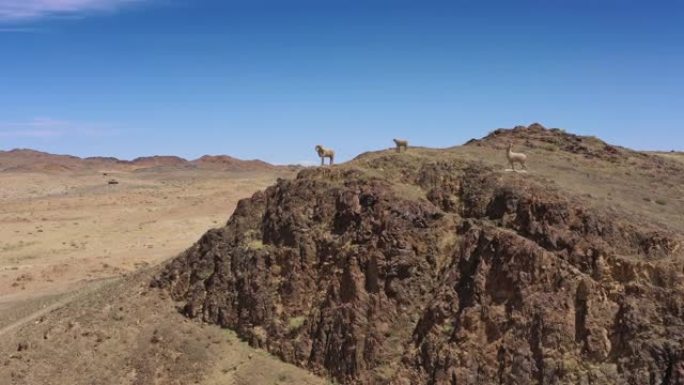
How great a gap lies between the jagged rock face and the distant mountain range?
333ft

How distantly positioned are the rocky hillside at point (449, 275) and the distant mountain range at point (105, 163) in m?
101

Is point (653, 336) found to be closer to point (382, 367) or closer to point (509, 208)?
point (509, 208)

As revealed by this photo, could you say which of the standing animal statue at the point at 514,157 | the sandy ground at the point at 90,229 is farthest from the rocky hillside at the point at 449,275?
the sandy ground at the point at 90,229

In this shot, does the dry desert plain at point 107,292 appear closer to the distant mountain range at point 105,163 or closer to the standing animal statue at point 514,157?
the standing animal statue at point 514,157

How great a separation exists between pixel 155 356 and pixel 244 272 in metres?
3.39

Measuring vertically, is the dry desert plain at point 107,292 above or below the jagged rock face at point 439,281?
below

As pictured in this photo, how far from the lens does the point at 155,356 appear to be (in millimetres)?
18953

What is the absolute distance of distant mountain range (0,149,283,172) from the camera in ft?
415

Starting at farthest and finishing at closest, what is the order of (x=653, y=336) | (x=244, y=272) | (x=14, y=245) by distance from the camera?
(x=14, y=245) → (x=244, y=272) → (x=653, y=336)

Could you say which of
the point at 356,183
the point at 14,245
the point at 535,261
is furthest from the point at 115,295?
the point at 14,245

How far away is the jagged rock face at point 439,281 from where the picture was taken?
48.7 ft

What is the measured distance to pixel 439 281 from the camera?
1748 cm

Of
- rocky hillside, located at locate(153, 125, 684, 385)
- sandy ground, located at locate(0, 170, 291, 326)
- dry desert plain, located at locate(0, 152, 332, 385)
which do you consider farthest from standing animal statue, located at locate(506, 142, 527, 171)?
sandy ground, located at locate(0, 170, 291, 326)

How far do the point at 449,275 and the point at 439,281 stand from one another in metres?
0.38
